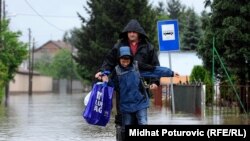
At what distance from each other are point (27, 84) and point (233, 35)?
71221mm

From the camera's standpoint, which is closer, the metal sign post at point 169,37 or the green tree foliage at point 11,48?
the metal sign post at point 169,37

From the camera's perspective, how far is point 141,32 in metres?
7.78

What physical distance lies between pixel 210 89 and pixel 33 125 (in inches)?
412

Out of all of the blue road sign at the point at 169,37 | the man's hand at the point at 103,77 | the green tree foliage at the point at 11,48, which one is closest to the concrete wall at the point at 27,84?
the green tree foliage at the point at 11,48

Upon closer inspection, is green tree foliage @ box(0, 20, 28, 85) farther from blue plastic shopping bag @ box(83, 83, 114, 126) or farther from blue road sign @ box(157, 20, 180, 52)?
blue plastic shopping bag @ box(83, 83, 114, 126)

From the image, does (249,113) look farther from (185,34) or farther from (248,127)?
(185,34)

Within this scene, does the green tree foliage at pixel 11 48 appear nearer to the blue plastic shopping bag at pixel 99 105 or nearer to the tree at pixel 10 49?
the tree at pixel 10 49

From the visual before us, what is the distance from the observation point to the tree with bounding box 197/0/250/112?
20.3 m

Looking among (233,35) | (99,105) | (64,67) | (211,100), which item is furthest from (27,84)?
(99,105)


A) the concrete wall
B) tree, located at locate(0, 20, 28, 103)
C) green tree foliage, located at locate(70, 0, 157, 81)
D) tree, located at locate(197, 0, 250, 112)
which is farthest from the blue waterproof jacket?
the concrete wall

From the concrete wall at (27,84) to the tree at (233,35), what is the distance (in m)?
53.7

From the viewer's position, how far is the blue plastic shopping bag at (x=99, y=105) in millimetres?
7500

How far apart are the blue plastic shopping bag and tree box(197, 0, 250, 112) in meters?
13.2

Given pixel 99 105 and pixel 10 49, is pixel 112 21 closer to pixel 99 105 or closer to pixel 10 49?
pixel 10 49
